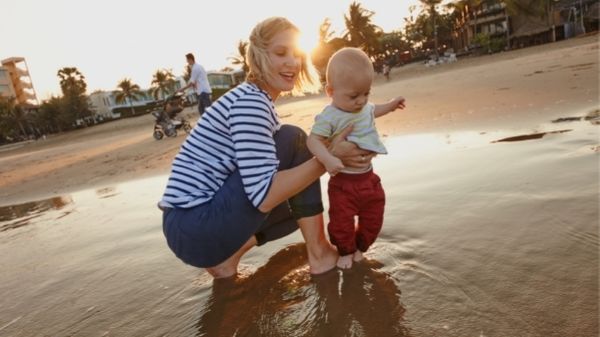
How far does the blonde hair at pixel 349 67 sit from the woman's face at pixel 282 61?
193 millimetres

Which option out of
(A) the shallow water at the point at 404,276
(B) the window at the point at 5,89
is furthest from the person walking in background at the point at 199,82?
(B) the window at the point at 5,89

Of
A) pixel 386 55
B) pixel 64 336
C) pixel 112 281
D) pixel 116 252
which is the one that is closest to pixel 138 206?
pixel 116 252

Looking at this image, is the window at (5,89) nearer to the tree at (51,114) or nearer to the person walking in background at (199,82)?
the tree at (51,114)

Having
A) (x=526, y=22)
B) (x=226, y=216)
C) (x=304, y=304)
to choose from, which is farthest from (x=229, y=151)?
(x=526, y=22)

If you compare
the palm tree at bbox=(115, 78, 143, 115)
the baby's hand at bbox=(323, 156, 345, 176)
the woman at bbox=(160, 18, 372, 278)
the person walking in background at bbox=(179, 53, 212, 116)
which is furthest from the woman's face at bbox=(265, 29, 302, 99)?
the palm tree at bbox=(115, 78, 143, 115)

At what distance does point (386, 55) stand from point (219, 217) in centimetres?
6651

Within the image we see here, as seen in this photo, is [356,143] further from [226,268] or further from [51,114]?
[51,114]

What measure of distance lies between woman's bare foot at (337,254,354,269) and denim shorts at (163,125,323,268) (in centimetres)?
26

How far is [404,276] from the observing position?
1.67 metres

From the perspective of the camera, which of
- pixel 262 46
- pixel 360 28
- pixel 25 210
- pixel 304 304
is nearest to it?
pixel 304 304

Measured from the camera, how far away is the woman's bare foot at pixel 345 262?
6.20ft

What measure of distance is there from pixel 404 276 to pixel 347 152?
59 centimetres

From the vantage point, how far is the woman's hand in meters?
1.77

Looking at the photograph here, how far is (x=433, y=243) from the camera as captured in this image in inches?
75.2
